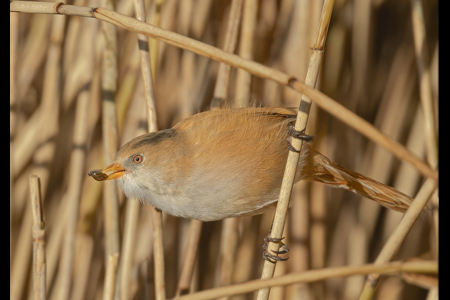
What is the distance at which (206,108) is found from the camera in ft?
6.64

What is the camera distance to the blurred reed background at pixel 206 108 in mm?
1732

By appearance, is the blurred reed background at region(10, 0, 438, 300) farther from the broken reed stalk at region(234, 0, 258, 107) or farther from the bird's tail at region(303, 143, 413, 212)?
the bird's tail at region(303, 143, 413, 212)

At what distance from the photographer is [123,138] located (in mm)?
1944

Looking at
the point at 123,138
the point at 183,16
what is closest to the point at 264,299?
the point at 123,138

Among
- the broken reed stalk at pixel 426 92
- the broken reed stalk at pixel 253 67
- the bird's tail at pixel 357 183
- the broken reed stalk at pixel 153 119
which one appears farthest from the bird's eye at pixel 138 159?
the broken reed stalk at pixel 426 92

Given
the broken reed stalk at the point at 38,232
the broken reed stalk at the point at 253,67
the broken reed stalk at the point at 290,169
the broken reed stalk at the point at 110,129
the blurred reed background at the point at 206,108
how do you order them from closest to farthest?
the broken reed stalk at the point at 253,67
the broken reed stalk at the point at 290,169
the broken reed stalk at the point at 38,232
the broken reed stalk at the point at 110,129
the blurred reed background at the point at 206,108

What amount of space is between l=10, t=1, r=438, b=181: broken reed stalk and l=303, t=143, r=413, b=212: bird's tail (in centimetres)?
59

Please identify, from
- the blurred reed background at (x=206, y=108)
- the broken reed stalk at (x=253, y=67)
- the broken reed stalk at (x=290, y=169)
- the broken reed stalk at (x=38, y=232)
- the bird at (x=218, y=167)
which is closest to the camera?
the broken reed stalk at (x=253, y=67)

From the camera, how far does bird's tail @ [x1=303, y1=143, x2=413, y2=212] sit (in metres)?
1.41

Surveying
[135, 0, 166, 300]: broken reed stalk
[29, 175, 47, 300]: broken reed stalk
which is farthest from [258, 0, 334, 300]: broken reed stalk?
[29, 175, 47, 300]: broken reed stalk

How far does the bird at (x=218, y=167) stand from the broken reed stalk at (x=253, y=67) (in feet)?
1.40

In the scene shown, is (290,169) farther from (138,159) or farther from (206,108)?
(206,108)

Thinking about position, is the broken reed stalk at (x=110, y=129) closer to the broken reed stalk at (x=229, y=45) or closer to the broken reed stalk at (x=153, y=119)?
the broken reed stalk at (x=153, y=119)

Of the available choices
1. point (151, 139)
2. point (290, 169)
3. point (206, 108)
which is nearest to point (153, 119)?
point (151, 139)
